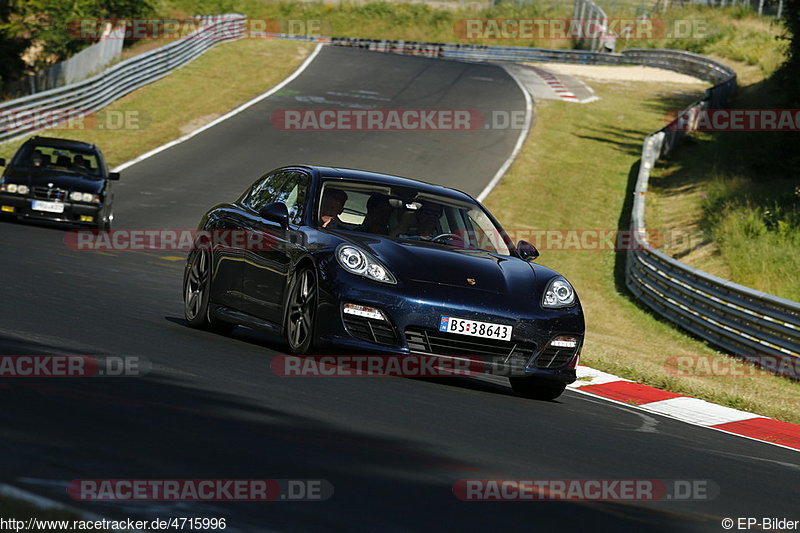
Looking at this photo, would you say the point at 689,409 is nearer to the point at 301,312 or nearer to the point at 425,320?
the point at 425,320

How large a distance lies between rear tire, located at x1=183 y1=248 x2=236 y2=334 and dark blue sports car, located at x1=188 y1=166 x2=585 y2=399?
3cm

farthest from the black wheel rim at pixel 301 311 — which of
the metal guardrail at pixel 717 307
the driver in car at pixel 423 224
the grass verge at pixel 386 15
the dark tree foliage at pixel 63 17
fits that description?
the grass verge at pixel 386 15

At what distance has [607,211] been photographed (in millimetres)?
28609

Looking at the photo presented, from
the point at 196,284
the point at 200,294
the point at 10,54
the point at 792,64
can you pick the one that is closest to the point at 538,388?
the point at 200,294

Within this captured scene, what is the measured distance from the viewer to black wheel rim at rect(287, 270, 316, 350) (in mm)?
8859

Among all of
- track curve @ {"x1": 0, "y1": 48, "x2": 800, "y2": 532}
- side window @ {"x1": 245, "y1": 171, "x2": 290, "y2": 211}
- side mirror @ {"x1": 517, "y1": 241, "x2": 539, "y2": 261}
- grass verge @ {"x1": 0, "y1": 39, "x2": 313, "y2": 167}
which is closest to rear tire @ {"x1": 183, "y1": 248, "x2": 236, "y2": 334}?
track curve @ {"x1": 0, "y1": 48, "x2": 800, "y2": 532}

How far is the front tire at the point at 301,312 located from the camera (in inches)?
348

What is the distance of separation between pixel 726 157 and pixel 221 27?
74.7 feet

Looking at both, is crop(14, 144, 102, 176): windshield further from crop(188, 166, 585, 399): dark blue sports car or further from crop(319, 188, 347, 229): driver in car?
crop(319, 188, 347, 229): driver in car

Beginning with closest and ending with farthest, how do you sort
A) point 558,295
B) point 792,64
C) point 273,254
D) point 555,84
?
point 558,295
point 273,254
point 792,64
point 555,84

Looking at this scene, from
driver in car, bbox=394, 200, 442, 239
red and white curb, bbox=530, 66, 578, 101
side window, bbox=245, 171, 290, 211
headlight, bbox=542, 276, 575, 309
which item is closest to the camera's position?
headlight, bbox=542, 276, 575, 309

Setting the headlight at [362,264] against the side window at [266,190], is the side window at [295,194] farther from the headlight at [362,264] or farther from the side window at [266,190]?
the headlight at [362,264]

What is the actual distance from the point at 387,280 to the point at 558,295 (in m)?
1.30

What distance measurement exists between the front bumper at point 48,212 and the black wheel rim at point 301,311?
11.9 metres
